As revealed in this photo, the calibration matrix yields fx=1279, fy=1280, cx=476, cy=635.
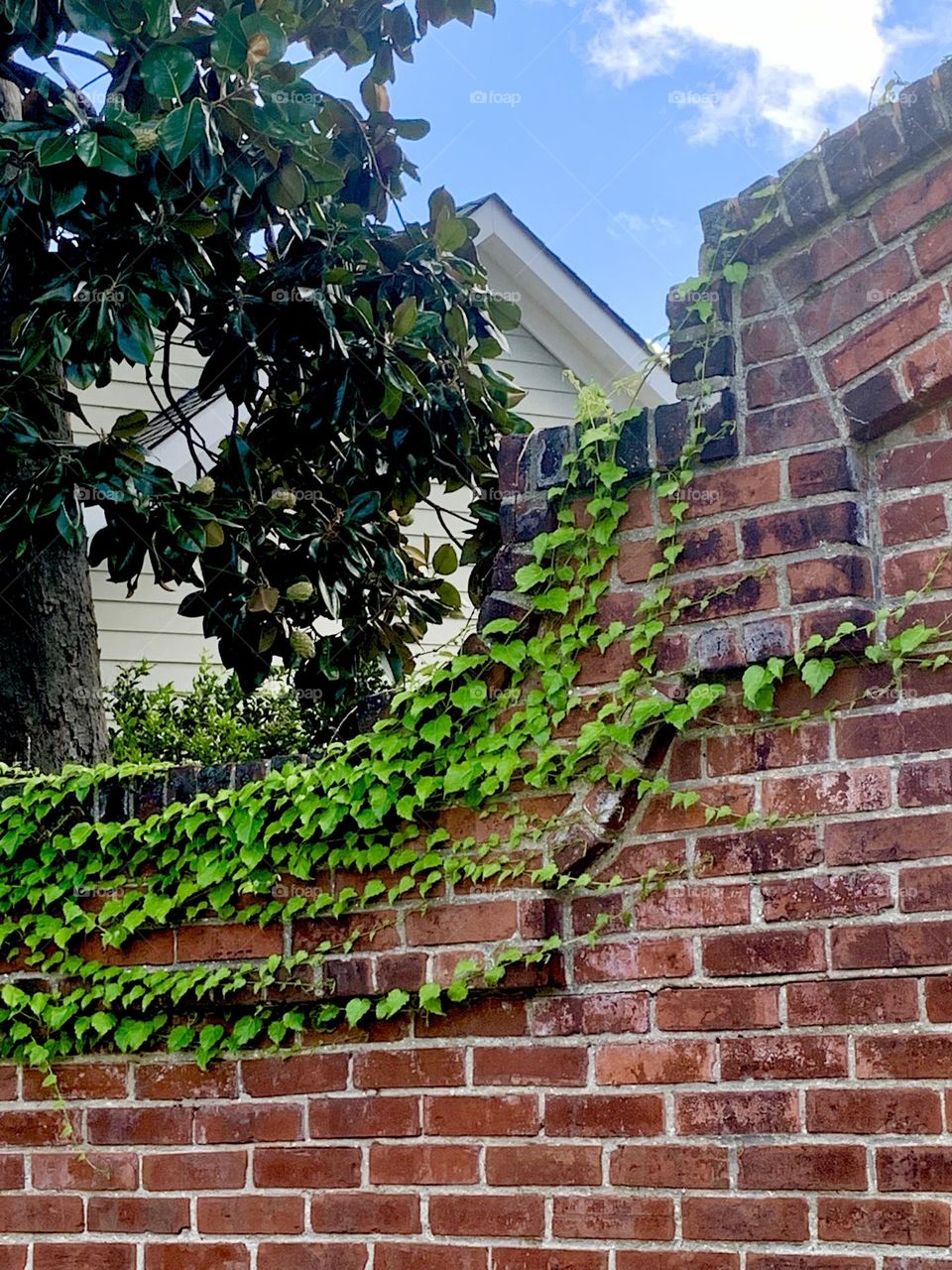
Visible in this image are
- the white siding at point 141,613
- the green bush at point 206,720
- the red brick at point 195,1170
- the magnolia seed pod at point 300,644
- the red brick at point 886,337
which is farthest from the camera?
the white siding at point 141,613

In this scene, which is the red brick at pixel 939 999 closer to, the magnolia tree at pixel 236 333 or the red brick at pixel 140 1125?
the red brick at pixel 140 1125

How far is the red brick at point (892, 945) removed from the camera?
2.28m

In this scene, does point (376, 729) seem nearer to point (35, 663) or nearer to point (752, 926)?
point (752, 926)

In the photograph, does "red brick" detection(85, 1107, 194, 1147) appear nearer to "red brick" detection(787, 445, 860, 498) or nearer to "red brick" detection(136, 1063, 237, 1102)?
"red brick" detection(136, 1063, 237, 1102)

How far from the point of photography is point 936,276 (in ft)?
7.95

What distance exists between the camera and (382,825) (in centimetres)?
285

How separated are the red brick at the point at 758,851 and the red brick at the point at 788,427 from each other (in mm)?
758

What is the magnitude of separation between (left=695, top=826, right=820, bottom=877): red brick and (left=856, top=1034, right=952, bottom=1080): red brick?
338mm

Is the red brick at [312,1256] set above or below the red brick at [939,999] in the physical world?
below

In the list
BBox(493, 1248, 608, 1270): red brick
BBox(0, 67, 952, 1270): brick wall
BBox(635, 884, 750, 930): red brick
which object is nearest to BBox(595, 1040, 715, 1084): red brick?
BBox(0, 67, 952, 1270): brick wall

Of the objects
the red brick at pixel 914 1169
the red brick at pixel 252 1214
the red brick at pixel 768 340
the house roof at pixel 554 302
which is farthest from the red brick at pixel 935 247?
the house roof at pixel 554 302

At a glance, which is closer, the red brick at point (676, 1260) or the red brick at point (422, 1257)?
the red brick at point (676, 1260)

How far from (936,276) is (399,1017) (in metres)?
1.87

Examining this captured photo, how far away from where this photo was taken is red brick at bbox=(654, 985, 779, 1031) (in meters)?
2.41
